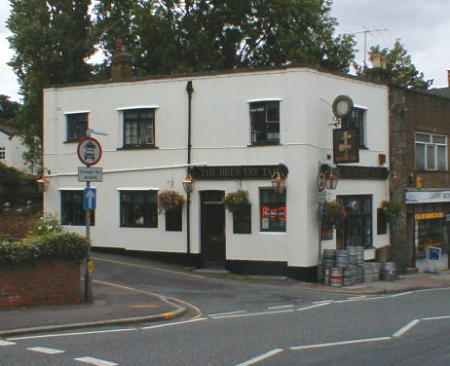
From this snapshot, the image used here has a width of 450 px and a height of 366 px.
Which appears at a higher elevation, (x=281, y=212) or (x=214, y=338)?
(x=281, y=212)

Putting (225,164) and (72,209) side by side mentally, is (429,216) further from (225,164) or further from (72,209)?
(72,209)

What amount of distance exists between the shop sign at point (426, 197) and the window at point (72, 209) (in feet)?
40.5

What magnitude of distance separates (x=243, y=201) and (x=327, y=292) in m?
4.11

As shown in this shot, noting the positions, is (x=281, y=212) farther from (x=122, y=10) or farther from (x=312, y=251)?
(x=122, y=10)

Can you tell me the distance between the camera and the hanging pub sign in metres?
23.2

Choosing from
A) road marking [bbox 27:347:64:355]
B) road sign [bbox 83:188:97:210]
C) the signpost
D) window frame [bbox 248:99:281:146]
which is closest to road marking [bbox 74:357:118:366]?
road marking [bbox 27:347:64:355]

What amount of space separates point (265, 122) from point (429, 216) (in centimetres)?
1003

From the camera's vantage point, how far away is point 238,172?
23625mm

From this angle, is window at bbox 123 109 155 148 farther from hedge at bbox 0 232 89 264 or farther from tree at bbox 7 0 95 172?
tree at bbox 7 0 95 172

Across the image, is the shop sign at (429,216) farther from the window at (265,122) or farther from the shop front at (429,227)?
the window at (265,122)

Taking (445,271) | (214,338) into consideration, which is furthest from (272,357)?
Answer: (445,271)

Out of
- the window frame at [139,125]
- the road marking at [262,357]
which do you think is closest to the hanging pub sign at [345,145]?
the window frame at [139,125]

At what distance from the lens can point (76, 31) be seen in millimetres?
39094

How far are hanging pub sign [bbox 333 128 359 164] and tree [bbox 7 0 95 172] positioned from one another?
19.4 m
